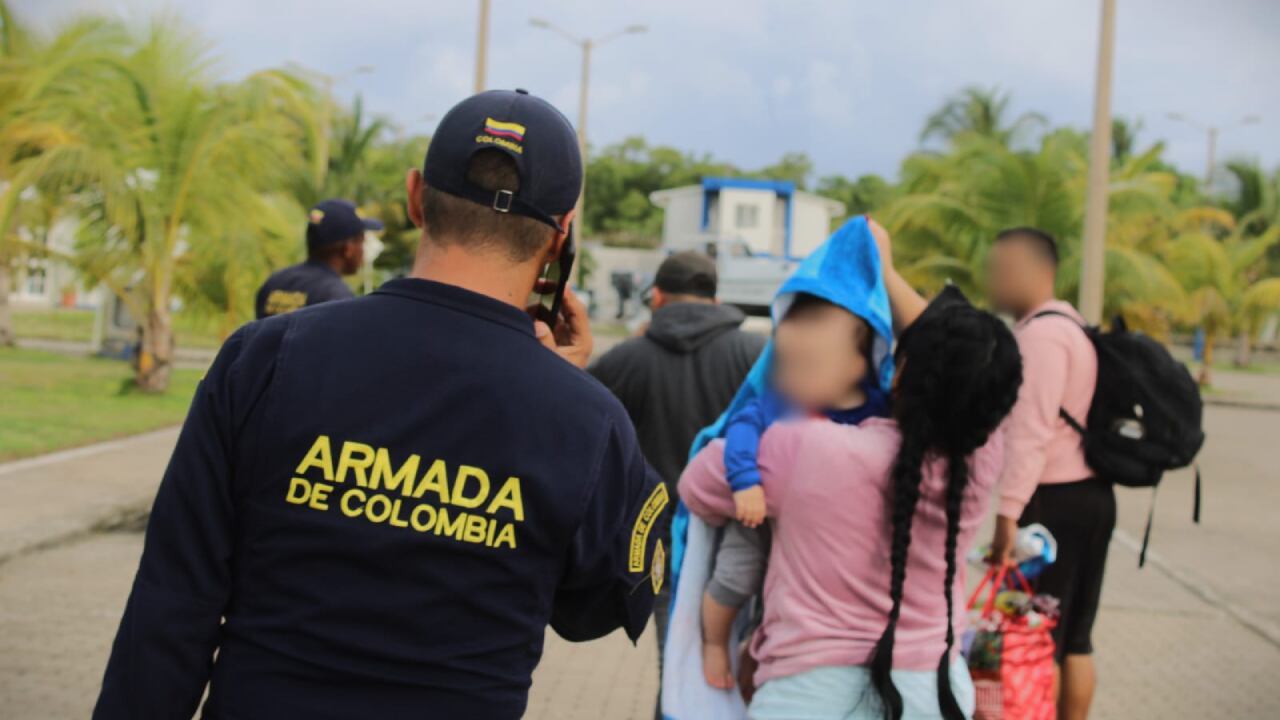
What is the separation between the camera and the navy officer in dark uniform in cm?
168

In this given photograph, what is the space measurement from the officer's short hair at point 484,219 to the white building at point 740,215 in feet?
117

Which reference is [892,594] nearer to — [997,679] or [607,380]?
[997,679]

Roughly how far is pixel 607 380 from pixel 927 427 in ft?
6.79

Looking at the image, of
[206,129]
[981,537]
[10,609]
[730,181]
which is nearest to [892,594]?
[10,609]

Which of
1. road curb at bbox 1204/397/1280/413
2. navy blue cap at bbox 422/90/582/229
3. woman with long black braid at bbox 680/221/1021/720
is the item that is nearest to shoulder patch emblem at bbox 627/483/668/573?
navy blue cap at bbox 422/90/582/229

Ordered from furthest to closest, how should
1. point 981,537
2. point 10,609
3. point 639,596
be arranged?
point 981,537, point 10,609, point 639,596

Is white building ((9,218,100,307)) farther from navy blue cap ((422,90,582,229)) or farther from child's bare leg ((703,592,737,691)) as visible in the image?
navy blue cap ((422,90,582,229))

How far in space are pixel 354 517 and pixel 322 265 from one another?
15.5 ft

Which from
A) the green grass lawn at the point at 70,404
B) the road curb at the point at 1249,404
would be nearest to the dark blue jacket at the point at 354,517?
the green grass lawn at the point at 70,404

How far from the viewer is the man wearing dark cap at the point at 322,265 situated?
5867 mm

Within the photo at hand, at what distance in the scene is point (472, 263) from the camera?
1816mm

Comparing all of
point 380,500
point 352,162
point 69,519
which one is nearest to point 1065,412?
point 380,500

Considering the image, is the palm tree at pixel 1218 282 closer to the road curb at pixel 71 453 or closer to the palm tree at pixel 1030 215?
the palm tree at pixel 1030 215

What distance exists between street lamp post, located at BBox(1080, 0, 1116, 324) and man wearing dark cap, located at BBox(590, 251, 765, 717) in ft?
28.6
